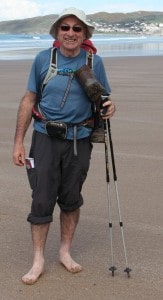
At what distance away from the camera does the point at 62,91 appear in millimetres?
4328

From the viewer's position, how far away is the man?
14.2 feet

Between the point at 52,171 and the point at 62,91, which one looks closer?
the point at 62,91

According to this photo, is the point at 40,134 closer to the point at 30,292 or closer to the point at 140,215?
the point at 30,292

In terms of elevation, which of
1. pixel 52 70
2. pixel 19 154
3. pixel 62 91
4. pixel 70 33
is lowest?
pixel 19 154

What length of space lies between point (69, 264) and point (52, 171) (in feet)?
2.76

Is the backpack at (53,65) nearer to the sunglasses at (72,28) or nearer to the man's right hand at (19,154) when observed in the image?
the sunglasses at (72,28)

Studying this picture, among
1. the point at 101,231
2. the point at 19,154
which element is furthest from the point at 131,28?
the point at 19,154

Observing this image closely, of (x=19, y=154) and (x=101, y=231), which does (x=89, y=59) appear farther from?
(x=101, y=231)

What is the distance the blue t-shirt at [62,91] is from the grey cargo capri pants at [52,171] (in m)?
0.10

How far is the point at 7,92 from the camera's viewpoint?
15500mm

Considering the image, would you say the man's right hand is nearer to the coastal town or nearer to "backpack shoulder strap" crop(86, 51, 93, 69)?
"backpack shoulder strap" crop(86, 51, 93, 69)

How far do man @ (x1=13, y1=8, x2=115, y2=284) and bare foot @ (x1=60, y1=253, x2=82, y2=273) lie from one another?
0.22 metres

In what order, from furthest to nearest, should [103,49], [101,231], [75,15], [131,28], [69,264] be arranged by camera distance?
[131,28], [103,49], [101,231], [69,264], [75,15]

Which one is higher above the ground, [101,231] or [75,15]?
[75,15]
